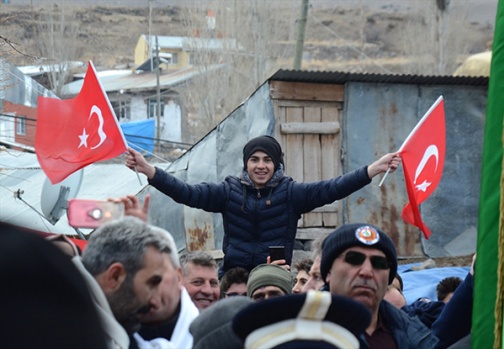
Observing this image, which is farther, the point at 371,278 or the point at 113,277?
the point at 371,278

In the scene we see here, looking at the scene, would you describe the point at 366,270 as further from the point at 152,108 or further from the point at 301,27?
the point at 152,108

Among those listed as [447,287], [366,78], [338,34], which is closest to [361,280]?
[447,287]

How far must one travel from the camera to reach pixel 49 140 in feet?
28.5

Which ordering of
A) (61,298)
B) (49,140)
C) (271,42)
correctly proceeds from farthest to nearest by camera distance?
(271,42), (49,140), (61,298)

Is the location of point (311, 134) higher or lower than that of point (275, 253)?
lower

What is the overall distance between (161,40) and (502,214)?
75.4m

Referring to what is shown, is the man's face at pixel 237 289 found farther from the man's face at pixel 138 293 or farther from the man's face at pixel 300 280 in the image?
the man's face at pixel 138 293

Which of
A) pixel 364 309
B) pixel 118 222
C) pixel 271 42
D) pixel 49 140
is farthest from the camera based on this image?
pixel 271 42

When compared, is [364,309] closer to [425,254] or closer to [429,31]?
[425,254]

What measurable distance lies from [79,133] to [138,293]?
18.5 feet

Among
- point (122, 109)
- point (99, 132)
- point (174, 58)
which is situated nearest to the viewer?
point (99, 132)


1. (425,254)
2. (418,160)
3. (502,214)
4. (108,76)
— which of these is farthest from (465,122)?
(108,76)

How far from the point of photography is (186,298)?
3264 mm

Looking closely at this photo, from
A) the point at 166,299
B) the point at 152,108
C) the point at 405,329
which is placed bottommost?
the point at 152,108
